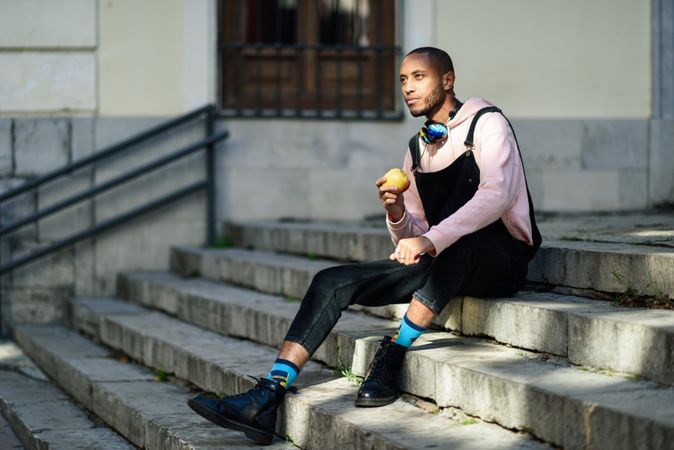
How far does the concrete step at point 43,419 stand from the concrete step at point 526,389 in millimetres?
1102

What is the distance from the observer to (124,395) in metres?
6.09

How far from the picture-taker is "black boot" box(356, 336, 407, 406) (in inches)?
183

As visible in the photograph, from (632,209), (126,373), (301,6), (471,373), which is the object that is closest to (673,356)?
(471,373)

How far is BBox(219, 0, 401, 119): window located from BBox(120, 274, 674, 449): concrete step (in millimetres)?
3548

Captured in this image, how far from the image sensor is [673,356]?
3840mm

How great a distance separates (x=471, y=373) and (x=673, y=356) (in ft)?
2.63

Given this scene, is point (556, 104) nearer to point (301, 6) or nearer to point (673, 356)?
point (301, 6)

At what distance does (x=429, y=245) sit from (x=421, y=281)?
460 millimetres

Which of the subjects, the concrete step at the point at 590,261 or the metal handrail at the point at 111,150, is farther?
the metal handrail at the point at 111,150

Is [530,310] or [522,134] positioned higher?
[522,134]

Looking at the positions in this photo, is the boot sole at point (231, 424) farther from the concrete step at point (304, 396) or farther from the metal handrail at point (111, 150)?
the metal handrail at point (111, 150)

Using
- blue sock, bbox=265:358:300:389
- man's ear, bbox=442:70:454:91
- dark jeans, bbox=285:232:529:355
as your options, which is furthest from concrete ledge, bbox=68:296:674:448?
man's ear, bbox=442:70:454:91

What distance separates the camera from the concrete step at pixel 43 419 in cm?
572

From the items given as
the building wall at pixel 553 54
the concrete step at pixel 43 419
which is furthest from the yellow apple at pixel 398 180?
the building wall at pixel 553 54
